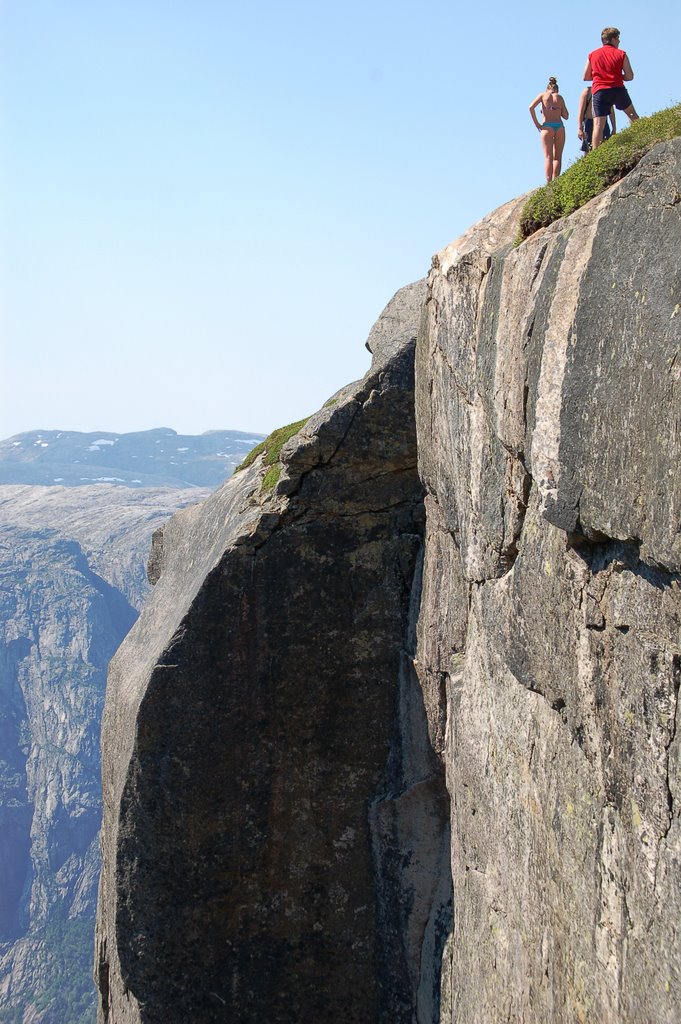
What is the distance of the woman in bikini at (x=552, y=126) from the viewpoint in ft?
54.0

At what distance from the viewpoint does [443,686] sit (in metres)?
18.4

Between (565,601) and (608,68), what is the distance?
29.6 feet

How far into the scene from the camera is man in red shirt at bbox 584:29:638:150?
15.3 m

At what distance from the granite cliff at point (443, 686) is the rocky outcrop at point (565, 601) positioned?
1.9 inches

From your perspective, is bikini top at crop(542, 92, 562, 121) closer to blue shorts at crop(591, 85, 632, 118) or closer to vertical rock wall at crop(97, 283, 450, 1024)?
blue shorts at crop(591, 85, 632, 118)

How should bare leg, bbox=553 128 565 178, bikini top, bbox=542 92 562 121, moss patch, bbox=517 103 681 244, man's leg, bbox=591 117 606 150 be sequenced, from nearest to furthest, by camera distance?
moss patch, bbox=517 103 681 244 < man's leg, bbox=591 117 606 150 < bare leg, bbox=553 128 565 178 < bikini top, bbox=542 92 562 121

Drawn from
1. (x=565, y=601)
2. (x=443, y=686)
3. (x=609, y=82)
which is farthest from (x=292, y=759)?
(x=609, y=82)

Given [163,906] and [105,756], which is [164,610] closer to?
[105,756]

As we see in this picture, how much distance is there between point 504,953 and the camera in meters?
15.2

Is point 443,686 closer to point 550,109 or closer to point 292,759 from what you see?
point 292,759

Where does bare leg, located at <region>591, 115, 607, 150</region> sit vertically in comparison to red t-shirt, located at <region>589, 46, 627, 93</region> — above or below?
below

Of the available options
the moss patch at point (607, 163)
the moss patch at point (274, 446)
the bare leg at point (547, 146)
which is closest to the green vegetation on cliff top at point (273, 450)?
the moss patch at point (274, 446)

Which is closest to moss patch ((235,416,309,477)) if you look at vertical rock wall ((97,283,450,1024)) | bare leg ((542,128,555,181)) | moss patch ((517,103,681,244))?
vertical rock wall ((97,283,450,1024))

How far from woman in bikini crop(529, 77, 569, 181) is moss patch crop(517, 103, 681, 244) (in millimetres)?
2677
